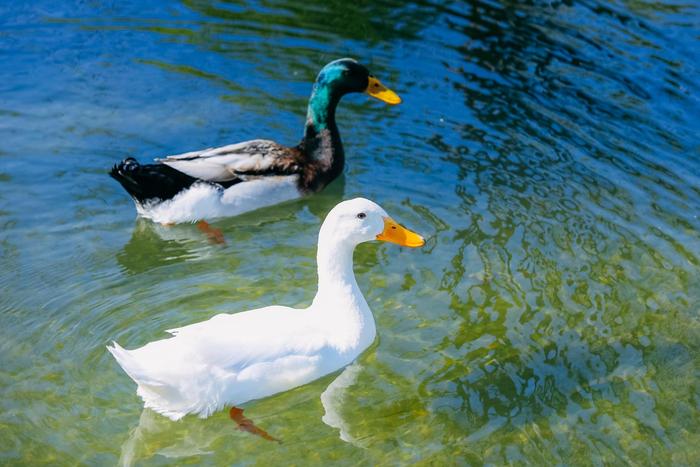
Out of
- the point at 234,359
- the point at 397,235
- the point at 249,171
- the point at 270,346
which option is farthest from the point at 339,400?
the point at 249,171

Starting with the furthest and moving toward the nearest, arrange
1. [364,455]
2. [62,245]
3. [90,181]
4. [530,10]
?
[530,10] < [90,181] < [62,245] < [364,455]

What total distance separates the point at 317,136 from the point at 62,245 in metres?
2.42

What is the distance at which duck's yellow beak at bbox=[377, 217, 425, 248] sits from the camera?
6105mm

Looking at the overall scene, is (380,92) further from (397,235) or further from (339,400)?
(339,400)

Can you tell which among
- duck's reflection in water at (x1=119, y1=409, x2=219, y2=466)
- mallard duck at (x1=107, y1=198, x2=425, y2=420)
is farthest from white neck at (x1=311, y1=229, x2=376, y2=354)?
duck's reflection in water at (x1=119, y1=409, x2=219, y2=466)

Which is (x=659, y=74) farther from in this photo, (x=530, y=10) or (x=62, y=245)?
(x=62, y=245)

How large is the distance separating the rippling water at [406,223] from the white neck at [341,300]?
253 mm

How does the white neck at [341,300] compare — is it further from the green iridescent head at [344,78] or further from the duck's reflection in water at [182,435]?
the green iridescent head at [344,78]

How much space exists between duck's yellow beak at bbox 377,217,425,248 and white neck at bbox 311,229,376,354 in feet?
0.84

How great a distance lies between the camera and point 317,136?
843 centimetres

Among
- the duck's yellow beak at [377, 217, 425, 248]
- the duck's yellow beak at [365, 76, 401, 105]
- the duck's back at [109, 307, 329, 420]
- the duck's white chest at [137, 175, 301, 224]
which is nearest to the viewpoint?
the duck's back at [109, 307, 329, 420]

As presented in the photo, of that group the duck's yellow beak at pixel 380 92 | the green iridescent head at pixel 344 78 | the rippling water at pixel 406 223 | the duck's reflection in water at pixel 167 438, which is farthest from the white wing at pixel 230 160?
→ the duck's reflection in water at pixel 167 438

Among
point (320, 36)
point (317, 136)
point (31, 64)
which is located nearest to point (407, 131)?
point (317, 136)

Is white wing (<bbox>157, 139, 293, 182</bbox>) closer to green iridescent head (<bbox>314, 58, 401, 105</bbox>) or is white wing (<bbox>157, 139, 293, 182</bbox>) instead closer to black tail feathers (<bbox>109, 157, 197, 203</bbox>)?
black tail feathers (<bbox>109, 157, 197, 203</bbox>)
